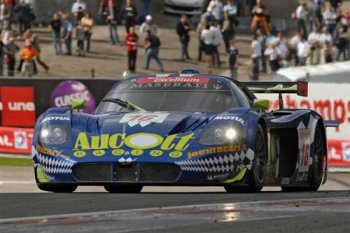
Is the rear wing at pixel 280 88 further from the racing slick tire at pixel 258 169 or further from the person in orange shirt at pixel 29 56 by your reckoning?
the person in orange shirt at pixel 29 56

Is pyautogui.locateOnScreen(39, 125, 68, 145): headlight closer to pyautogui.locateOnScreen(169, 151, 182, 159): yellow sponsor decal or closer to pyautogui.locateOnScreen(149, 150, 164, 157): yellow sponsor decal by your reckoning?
pyautogui.locateOnScreen(149, 150, 164, 157): yellow sponsor decal

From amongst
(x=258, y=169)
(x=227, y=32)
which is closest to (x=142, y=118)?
(x=258, y=169)

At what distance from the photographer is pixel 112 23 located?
35031 millimetres

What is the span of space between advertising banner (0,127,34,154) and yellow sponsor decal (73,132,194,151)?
39.9 feet

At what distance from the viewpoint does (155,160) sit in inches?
394

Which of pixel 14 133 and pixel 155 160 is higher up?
pixel 155 160

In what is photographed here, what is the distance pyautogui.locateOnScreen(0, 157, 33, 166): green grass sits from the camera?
20.7 m

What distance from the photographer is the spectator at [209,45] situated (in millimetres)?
31969

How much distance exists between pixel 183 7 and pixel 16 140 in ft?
56.3

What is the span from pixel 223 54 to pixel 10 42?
6.90 m

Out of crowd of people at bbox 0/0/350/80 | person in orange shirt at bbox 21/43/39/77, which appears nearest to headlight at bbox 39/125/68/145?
crowd of people at bbox 0/0/350/80

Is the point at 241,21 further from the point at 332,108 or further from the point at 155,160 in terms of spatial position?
the point at 155,160

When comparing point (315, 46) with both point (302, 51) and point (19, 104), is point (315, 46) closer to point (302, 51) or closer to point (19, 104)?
point (302, 51)

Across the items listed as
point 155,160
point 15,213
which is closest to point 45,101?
point 155,160
